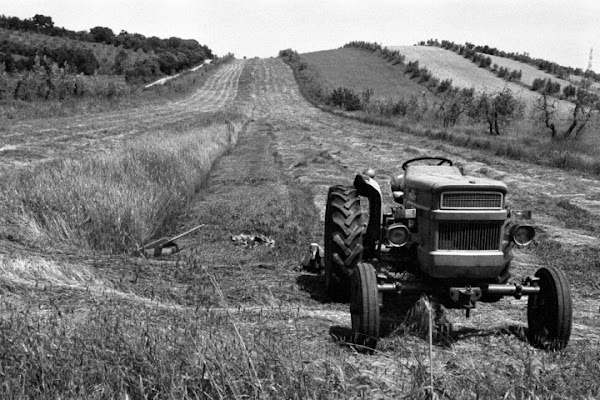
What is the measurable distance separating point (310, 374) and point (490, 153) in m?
20.4

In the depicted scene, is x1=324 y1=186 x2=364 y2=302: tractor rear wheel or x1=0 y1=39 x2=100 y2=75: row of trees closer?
x1=324 y1=186 x2=364 y2=302: tractor rear wheel

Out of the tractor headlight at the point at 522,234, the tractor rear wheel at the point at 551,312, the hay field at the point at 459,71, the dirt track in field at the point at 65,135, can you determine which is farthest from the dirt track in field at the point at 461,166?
the hay field at the point at 459,71

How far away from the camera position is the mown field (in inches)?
144

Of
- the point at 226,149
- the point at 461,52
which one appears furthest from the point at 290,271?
the point at 461,52

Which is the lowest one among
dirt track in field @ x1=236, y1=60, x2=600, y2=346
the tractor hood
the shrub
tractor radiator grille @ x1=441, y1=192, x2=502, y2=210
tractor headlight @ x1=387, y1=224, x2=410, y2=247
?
dirt track in field @ x1=236, y1=60, x2=600, y2=346

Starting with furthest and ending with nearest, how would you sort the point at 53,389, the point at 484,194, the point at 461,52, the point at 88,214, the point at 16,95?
the point at 461,52
the point at 16,95
the point at 88,214
the point at 484,194
the point at 53,389

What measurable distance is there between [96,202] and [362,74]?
5583cm

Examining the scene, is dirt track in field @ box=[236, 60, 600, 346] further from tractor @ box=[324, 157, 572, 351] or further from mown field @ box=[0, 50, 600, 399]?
tractor @ box=[324, 157, 572, 351]

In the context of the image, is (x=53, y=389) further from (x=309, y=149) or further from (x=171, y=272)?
(x=309, y=149)

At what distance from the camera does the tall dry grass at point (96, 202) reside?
7660 millimetres

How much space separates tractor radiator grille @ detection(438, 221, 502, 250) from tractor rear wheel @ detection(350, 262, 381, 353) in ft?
2.24

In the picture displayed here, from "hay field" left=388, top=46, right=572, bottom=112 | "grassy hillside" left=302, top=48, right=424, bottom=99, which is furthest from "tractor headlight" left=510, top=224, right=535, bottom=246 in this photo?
"grassy hillside" left=302, top=48, right=424, bottom=99

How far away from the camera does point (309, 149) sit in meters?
21.8

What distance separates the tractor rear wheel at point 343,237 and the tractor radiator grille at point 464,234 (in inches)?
40.9
